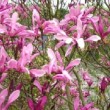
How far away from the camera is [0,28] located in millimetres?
1457

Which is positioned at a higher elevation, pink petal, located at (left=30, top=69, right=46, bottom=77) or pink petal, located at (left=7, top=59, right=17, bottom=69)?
pink petal, located at (left=7, top=59, right=17, bottom=69)

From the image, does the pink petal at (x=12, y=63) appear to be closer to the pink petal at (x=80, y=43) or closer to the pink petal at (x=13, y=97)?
the pink petal at (x=13, y=97)

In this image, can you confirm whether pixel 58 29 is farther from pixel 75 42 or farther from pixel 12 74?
pixel 12 74

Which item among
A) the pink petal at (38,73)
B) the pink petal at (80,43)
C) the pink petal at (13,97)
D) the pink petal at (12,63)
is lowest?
the pink petal at (13,97)

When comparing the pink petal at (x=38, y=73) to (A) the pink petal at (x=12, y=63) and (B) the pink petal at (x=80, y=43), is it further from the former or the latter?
(B) the pink petal at (x=80, y=43)

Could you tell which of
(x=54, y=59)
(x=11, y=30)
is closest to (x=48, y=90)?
(x=54, y=59)

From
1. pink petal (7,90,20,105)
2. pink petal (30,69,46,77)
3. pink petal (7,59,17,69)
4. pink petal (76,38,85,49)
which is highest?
pink petal (76,38,85,49)

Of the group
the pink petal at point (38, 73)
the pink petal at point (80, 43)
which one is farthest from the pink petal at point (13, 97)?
the pink petal at point (80, 43)

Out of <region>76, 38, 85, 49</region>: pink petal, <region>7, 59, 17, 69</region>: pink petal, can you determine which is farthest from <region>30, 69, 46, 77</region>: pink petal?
<region>76, 38, 85, 49</region>: pink petal

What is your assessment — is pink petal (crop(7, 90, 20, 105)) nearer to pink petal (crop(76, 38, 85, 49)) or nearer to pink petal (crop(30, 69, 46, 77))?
pink petal (crop(30, 69, 46, 77))

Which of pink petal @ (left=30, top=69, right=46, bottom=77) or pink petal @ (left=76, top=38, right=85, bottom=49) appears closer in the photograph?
pink petal @ (left=30, top=69, right=46, bottom=77)

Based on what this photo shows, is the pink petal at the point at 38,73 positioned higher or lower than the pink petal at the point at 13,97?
higher

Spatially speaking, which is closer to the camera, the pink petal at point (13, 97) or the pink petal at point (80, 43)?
the pink petal at point (13, 97)

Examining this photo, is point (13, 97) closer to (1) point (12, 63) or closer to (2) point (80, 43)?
(1) point (12, 63)
